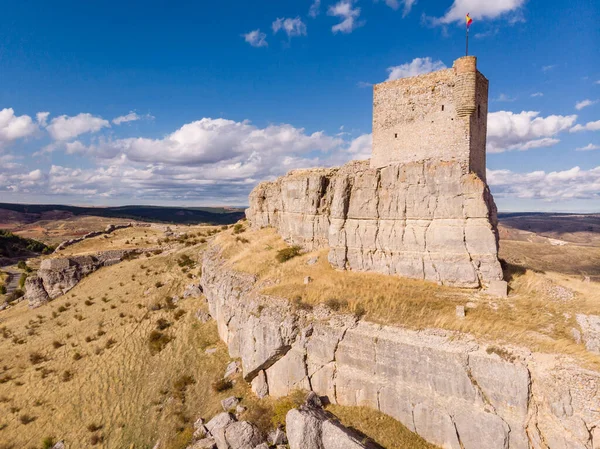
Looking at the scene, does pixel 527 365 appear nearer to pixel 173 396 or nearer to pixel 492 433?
pixel 492 433

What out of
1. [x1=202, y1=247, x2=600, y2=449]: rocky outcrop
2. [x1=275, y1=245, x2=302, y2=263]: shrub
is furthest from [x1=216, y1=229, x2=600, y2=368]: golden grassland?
[x1=275, y1=245, x2=302, y2=263]: shrub

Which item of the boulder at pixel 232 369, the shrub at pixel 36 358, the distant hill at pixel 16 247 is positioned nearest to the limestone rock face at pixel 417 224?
the boulder at pixel 232 369

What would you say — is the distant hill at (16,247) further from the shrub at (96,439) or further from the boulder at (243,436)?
the boulder at (243,436)

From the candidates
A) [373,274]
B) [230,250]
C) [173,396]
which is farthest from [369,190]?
[173,396]

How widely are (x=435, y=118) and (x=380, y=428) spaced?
→ 51.9 feet

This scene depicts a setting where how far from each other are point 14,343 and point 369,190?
31.6m

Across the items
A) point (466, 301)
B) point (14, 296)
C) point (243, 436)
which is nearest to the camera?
point (243, 436)

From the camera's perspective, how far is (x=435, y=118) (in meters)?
17.5

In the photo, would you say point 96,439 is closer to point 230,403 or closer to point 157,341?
point 230,403

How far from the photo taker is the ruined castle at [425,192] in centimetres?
1622

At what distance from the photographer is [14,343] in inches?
1039

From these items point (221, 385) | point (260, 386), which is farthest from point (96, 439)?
point (260, 386)

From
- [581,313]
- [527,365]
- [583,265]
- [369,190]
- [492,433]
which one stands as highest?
[369,190]

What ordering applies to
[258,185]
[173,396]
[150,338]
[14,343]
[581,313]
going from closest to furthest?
1. [581,313]
2. [173,396]
3. [150,338]
4. [14,343]
5. [258,185]
